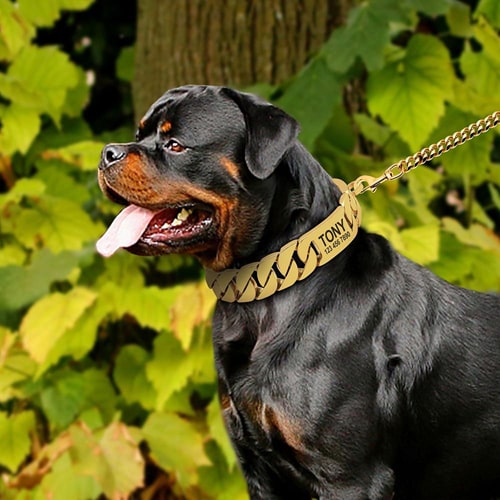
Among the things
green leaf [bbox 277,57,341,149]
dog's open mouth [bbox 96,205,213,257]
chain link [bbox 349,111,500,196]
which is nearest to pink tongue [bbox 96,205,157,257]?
dog's open mouth [bbox 96,205,213,257]

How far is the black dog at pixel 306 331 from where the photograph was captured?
9.29 feet

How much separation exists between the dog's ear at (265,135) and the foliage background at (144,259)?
160cm

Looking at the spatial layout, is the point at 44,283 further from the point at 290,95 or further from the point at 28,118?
the point at 290,95

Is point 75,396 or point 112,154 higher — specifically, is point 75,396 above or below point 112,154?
below

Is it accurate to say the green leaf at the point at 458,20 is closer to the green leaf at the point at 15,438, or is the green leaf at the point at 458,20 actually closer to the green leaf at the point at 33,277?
the green leaf at the point at 33,277

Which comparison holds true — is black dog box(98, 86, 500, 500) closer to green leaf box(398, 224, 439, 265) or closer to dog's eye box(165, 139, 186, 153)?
dog's eye box(165, 139, 186, 153)

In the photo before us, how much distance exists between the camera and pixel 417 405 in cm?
296

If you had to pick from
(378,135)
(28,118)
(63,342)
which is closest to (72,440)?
(63,342)

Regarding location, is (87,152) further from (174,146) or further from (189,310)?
(174,146)

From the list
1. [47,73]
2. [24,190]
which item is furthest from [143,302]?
[47,73]

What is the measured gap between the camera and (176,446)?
4855 mm

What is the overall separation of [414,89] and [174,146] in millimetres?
2039

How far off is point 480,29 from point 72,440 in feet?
8.72

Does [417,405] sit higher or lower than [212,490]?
higher
